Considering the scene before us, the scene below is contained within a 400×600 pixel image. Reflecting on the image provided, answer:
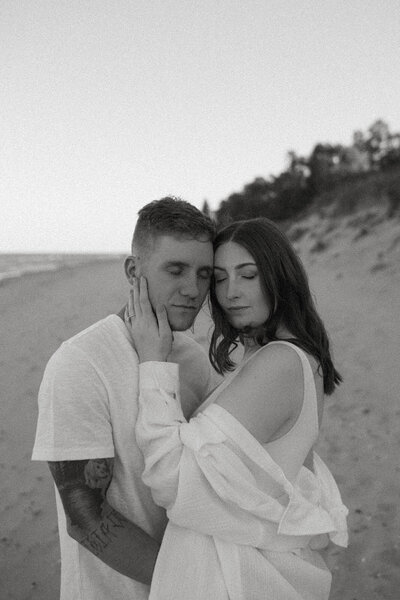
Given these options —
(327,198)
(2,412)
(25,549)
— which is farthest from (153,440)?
(327,198)

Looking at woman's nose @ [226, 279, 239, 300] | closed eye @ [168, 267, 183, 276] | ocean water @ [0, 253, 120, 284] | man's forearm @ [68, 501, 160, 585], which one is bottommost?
ocean water @ [0, 253, 120, 284]

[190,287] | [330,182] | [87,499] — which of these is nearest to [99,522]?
[87,499]

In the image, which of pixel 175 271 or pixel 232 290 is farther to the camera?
pixel 232 290

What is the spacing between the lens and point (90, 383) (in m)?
1.83

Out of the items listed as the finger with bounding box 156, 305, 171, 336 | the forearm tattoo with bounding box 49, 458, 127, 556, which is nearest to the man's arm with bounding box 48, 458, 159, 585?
the forearm tattoo with bounding box 49, 458, 127, 556

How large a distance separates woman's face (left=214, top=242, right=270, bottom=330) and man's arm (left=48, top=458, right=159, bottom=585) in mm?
950

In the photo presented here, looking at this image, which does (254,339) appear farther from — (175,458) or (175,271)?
(175,458)

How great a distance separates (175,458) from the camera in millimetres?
1751

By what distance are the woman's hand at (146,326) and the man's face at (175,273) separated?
4 centimetres

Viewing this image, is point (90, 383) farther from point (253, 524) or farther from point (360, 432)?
point (360, 432)

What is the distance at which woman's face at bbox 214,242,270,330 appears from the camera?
7.55ft

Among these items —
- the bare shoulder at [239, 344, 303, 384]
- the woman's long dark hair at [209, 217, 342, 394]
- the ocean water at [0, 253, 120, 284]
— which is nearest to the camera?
the bare shoulder at [239, 344, 303, 384]

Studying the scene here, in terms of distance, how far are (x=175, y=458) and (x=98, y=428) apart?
32 cm

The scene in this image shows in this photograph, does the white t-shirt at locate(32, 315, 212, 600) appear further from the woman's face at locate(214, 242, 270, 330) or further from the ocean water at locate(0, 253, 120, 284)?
the ocean water at locate(0, 253, 120, 284)
